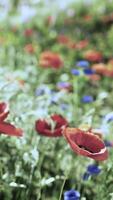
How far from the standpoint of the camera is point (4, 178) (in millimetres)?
2057

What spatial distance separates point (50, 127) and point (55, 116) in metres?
0.04

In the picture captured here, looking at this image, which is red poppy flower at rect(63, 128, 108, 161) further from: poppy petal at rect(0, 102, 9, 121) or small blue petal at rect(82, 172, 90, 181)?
small blue petal at rect(82, 172, 90, 181)

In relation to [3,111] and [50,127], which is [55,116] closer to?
[50,127]

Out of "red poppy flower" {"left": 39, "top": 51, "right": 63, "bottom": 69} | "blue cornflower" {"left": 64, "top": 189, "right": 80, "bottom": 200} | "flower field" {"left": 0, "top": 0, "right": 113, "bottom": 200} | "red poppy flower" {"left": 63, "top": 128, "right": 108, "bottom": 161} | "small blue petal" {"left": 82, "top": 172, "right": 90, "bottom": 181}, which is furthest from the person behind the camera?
"red poppy flower" {"left": 39, "top": 51, "right": 63, "bottom": 69}

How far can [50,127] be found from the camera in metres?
2.13

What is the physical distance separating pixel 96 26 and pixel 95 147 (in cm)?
430

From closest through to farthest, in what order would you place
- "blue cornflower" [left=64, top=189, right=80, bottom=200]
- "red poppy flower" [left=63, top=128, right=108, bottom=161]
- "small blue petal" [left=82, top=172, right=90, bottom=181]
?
"red poppy flower" [left=63, top=128, right=108, bottom=161] < "blue cornflower" [left=64, top=189, right=80, bottom=200] < "small blue petal" [left=82, top=172, right=90, bottom=181]

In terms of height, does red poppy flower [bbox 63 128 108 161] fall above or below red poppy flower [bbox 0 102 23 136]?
below

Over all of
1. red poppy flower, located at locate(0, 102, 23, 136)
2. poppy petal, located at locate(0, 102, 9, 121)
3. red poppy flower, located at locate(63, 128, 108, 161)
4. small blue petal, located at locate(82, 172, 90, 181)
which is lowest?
small blue petal, located at locate(82, 172, 90, 181)

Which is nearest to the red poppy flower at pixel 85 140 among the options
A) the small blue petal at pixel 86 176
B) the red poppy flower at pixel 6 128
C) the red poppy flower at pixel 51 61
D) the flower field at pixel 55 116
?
the flower field at pixel 55 116

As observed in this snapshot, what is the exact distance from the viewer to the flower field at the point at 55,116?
204cm

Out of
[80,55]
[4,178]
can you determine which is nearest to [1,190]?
[4,178]

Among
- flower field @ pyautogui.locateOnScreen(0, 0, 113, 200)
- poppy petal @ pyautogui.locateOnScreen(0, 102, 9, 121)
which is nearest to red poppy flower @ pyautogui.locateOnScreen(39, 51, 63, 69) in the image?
flower field @ pyautogui.locateOnScreen(0, 0, 113, 200)

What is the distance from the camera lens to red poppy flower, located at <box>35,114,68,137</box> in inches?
80.6
